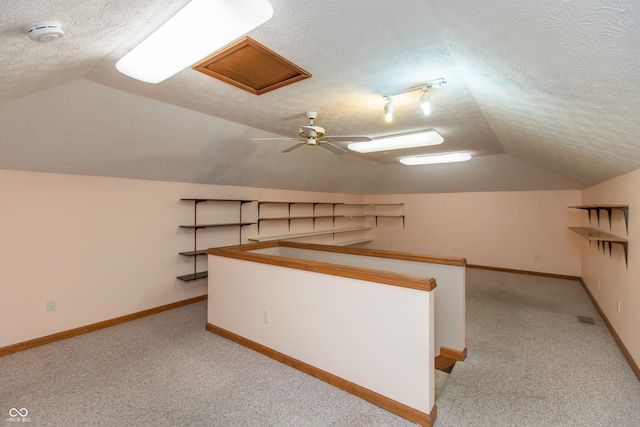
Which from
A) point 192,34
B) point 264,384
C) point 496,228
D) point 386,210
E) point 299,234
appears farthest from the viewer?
point 386,210

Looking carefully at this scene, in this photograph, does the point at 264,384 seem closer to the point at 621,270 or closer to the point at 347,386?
the point at 347,386

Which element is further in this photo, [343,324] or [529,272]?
[529,272]

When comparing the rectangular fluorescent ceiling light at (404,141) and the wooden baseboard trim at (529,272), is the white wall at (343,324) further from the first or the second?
the wooden baseboard trim at (529,272)

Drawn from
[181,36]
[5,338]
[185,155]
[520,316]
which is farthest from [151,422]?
[520,316]

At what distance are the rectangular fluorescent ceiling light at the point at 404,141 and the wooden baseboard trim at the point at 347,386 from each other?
248 centimetres

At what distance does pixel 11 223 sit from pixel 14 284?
2.03 ft

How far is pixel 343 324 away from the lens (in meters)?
2.43

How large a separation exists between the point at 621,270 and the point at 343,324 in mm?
2997

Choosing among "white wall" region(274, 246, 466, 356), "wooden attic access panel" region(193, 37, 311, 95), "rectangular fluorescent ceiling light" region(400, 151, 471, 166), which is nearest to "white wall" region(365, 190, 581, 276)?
"rectangular fluorescent ceiling light" region(400, 151, 471, 166)

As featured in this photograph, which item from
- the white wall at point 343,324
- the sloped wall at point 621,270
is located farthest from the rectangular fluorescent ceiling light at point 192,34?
the sloped wall at point 621,270

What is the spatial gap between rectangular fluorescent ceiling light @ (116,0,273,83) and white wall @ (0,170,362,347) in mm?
2430

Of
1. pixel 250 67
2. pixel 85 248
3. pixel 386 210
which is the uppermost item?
pixel 250 67

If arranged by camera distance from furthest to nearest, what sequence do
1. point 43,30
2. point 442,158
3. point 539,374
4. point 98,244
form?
point 442,158 → point 98,244 → point 539,374 → point 43,30

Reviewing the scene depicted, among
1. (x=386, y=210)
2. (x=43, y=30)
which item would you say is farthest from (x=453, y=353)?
(x=386, y=210)
